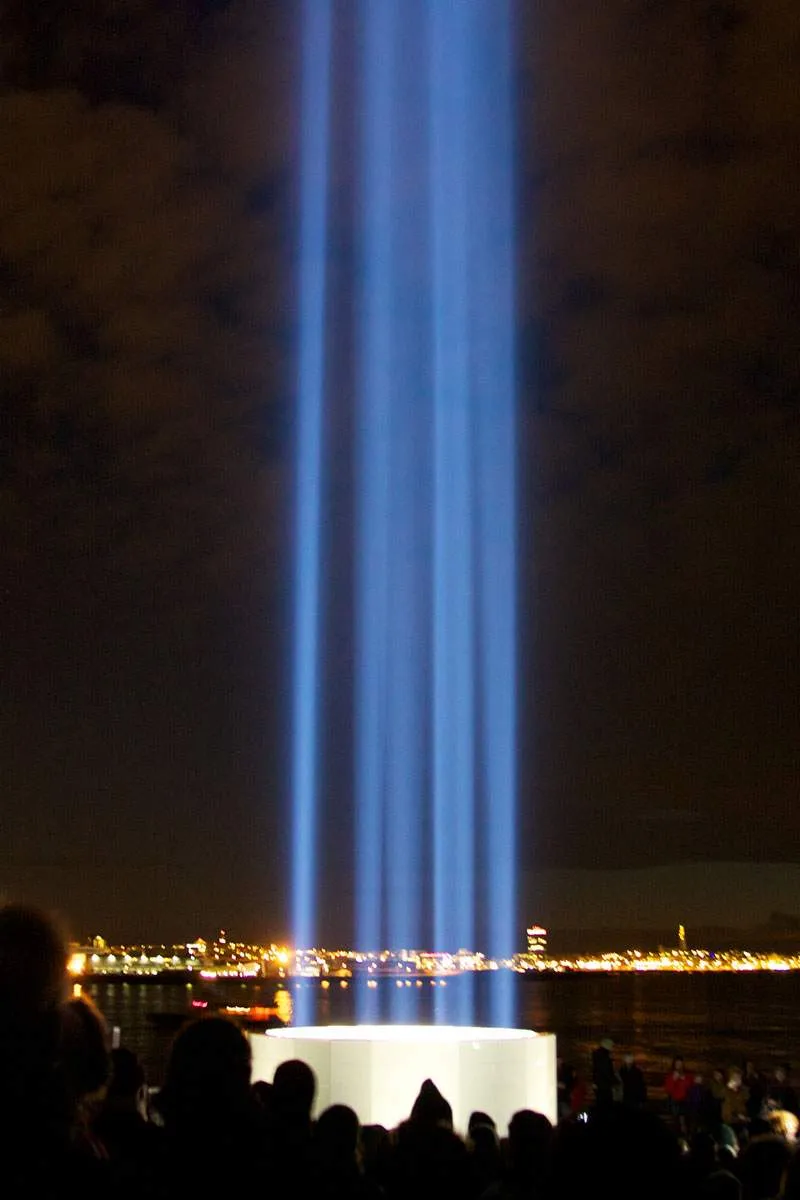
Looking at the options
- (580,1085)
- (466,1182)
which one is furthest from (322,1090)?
(466,1182)

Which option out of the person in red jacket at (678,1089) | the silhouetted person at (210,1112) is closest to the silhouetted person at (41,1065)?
the silhouetted person at (210,1112)

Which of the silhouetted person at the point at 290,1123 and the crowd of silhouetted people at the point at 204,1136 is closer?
the crowd of silhouetted people at the point at 204,1136

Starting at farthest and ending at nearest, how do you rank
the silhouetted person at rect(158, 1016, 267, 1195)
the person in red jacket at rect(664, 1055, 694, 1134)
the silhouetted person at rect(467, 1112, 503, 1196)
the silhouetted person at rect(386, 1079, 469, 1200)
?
the person in red jacket at rect(664, 1055, 694, 1134), the silhouetted person at rect(467, 1112, 503, 1196), the silhouetted person at rect(386, 1079, 469, 1200), the silhouetted person at rect(158, 1016, 267, 1195)

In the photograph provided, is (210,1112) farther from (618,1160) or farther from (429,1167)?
(429,1167)

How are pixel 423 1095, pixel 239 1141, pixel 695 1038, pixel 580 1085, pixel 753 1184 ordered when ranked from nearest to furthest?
pixel 239 1141
pixel 753 1184
pixel 423 1095
pixel 580 1085
pixel 695 1038

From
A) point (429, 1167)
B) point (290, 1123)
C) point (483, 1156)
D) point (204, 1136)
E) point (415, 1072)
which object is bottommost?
point (415, 1072)

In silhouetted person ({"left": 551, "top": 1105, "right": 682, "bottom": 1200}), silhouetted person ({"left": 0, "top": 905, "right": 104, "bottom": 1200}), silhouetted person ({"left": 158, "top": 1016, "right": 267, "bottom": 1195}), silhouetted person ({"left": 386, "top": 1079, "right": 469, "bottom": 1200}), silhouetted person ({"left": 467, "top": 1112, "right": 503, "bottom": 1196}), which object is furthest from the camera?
silhouetted person ({"left": 467, "top": 1112, "right": 503, "bottom": 1196})

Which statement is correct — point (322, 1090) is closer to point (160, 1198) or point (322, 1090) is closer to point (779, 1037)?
point (160, 1198)

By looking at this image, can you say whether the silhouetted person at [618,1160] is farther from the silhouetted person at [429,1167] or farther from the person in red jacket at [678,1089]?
the person in red jacket at [678,1089]

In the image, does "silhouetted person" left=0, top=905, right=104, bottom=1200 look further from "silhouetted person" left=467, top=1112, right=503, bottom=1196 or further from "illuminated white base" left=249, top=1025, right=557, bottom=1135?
"illuminated white base" left=249, top=1025, right=557, bottom=1135

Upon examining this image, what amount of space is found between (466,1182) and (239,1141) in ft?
4.79

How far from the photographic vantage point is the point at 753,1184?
555 centimetres

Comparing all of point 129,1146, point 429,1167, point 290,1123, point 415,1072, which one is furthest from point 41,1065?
point 415,1072

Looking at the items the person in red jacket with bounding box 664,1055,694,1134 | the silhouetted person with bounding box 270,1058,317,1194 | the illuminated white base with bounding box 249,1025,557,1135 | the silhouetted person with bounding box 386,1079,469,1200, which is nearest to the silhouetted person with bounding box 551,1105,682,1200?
the silhouetted person with bounding box 270,1058,317,1194
